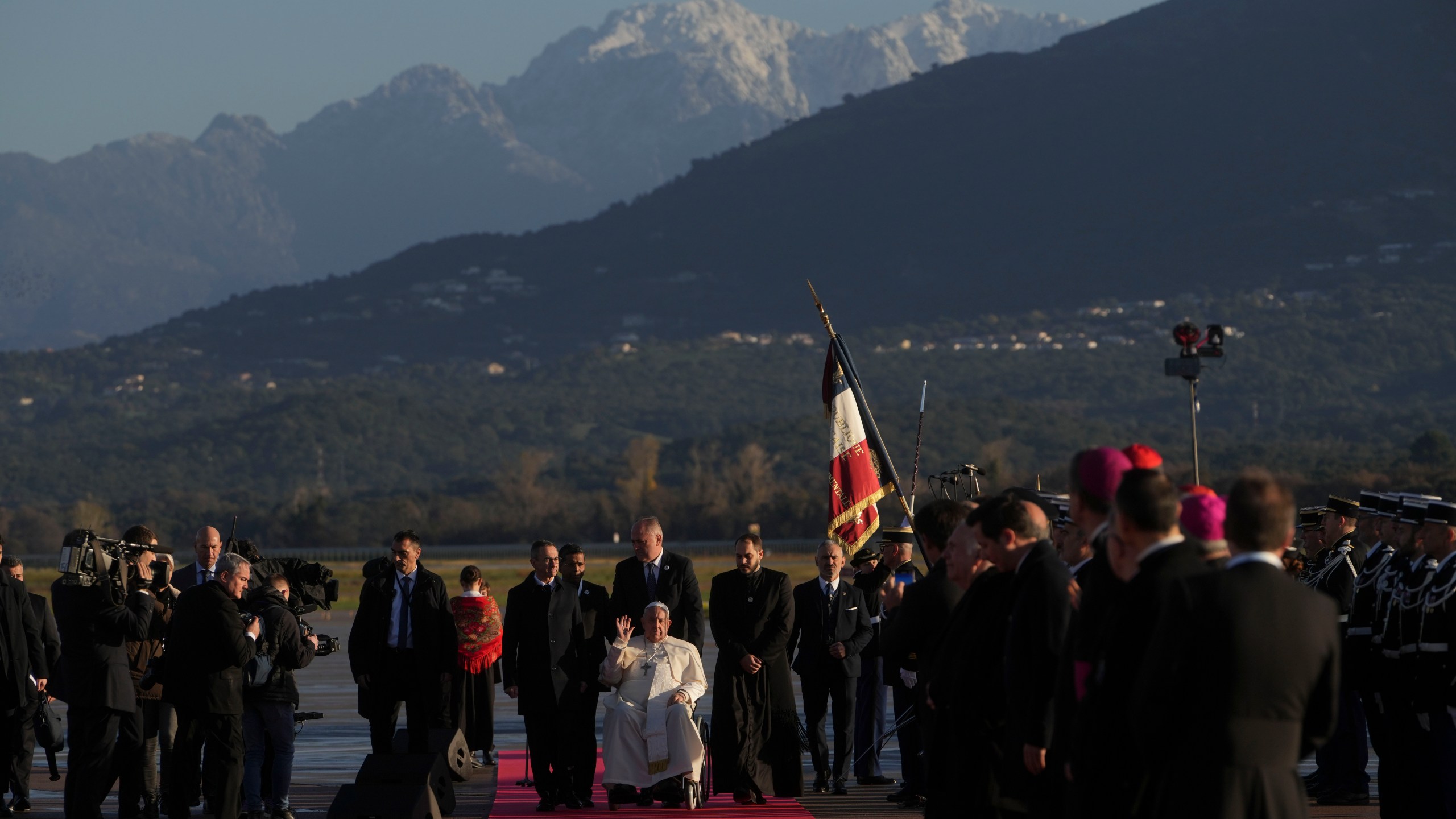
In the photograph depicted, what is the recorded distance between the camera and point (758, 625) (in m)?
11.7

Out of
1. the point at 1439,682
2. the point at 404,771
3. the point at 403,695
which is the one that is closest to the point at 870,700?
the point at 403,695

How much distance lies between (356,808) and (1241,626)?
5497 mm

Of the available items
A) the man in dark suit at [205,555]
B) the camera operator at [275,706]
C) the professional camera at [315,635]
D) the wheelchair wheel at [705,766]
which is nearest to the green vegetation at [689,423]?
the wheelchair wheel at [705,766]

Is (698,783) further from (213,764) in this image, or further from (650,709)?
(213,764)

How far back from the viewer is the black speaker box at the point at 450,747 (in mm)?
11555

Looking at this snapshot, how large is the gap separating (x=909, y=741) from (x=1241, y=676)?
6.28 meters

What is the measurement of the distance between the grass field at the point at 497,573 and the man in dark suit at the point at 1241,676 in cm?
3250

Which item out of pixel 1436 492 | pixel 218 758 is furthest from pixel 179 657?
pixel 1436 492

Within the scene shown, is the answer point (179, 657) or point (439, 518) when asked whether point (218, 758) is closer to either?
point (179, 657)

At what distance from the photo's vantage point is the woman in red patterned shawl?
1354cm

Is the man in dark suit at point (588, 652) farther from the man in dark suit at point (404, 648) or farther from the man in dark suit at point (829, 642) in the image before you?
the man in dark suit at point (829, 642)

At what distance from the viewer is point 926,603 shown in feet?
25.7

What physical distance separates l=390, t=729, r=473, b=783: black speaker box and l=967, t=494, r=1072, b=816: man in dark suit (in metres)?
5.00

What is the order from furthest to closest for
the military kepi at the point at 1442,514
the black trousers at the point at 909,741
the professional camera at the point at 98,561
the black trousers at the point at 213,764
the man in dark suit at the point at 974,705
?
the black trousers at the point at 909,741 < the professional camera at the point at 98,561 < the black trousers at the point at 213,764 < the military kepi at the point at 1442,514 < the man in dark suit at the point at 974,705
